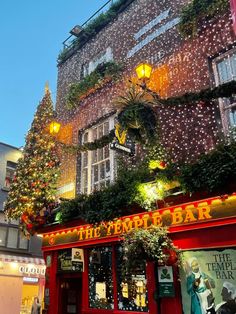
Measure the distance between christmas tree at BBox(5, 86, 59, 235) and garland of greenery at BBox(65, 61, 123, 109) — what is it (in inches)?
55.3

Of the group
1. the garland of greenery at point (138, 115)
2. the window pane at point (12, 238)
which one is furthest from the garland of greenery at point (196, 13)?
the window pane at point (12, 238)

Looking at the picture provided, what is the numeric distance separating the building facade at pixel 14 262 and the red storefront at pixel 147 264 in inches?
313

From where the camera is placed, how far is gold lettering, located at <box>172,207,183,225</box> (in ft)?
23.3

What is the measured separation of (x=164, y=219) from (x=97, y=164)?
3795 mm

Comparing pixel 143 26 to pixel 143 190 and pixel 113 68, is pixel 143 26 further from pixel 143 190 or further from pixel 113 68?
pixel 143 190

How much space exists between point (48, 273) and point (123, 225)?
368cm

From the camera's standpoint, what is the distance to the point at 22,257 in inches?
730

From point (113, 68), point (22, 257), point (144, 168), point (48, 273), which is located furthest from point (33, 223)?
point (22, 257)

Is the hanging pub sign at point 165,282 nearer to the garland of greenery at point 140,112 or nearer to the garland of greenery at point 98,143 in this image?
the garland of greenery at point 140,112

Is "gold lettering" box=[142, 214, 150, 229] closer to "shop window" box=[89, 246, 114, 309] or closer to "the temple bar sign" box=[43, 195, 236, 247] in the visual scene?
"the temple bar sign" box=[43, 195, 236, 247]

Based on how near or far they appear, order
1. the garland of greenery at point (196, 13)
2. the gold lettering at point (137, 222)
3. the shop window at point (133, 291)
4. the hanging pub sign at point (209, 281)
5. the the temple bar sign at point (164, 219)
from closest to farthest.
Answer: the hanging pub sign at point (209, 281) < the the temple bar sign at point (164, 219) < the shop window at point (133, 291) < the gold lettering at point (137, 222) < the garland of greenery at point (196, 13)

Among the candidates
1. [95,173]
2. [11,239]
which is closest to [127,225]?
[95,173]

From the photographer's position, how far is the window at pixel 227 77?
7539 millimetres

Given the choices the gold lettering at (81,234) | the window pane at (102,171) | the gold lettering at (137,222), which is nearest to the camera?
the gold lettering at (137,222)
